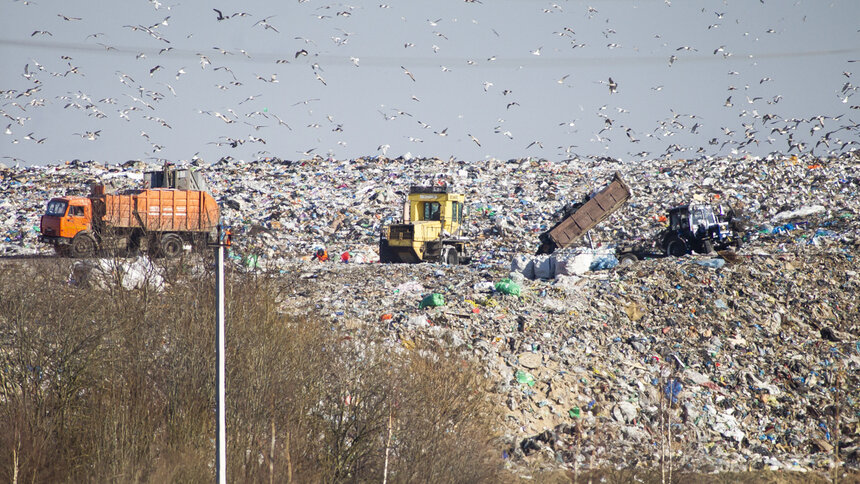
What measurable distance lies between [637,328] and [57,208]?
468 inches

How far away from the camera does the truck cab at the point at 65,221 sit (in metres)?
15.3

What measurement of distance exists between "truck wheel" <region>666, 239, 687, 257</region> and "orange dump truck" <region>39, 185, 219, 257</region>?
9.30m

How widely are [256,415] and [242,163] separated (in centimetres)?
2139

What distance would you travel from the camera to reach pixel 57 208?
15.5 meters

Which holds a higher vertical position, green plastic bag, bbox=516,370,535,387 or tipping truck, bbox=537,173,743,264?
tipping truck, bbox=537,173,743,264

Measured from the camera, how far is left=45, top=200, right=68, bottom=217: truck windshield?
50.5 ft

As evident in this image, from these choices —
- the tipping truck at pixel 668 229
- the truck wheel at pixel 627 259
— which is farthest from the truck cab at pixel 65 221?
the truck wheel at pixel 627 259

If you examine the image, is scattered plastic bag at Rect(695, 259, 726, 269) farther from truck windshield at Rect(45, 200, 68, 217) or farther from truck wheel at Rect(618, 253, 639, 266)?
truck windshield at Rect(45, 200, 68, 217)

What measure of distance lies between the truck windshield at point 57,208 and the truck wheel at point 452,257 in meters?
7.98

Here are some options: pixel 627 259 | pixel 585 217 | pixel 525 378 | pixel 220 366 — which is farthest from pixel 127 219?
pixel 220 366

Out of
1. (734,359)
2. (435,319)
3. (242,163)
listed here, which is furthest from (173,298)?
(242,163)

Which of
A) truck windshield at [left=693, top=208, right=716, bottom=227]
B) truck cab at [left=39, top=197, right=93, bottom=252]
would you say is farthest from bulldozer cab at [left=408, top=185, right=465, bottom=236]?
truck cab at [left=39, top=197, right=93, bottom=252]

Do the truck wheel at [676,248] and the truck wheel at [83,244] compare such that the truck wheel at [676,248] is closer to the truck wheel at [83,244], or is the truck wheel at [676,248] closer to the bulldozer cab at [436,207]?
the bulldozer cab at [436,207]

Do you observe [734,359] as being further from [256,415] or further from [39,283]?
[39,283]
